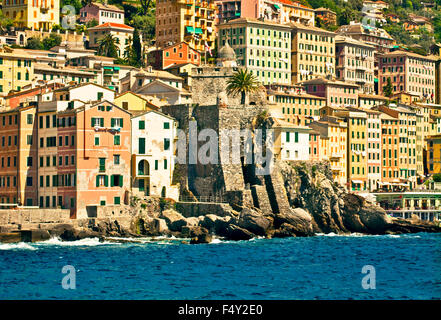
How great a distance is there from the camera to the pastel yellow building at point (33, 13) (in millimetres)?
160000

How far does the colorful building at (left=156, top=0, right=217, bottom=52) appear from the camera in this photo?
6058 inches

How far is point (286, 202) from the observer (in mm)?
94438

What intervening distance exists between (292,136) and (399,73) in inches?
3080

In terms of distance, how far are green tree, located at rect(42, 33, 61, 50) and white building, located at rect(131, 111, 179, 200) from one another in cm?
6186

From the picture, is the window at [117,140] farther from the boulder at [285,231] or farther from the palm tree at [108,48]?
the palm tree at [108,48]

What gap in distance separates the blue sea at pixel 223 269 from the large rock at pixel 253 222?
67.8 inches

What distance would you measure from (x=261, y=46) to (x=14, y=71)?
155ft

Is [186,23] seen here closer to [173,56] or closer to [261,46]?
[261,46]

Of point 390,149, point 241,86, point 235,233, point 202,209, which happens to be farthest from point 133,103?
point 390,149

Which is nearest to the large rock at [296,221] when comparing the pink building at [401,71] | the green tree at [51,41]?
the green tree at [51,41]

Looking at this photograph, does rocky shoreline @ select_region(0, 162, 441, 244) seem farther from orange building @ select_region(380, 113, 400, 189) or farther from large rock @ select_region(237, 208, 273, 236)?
orange building @ select_region(380, 113, 400, 189)
